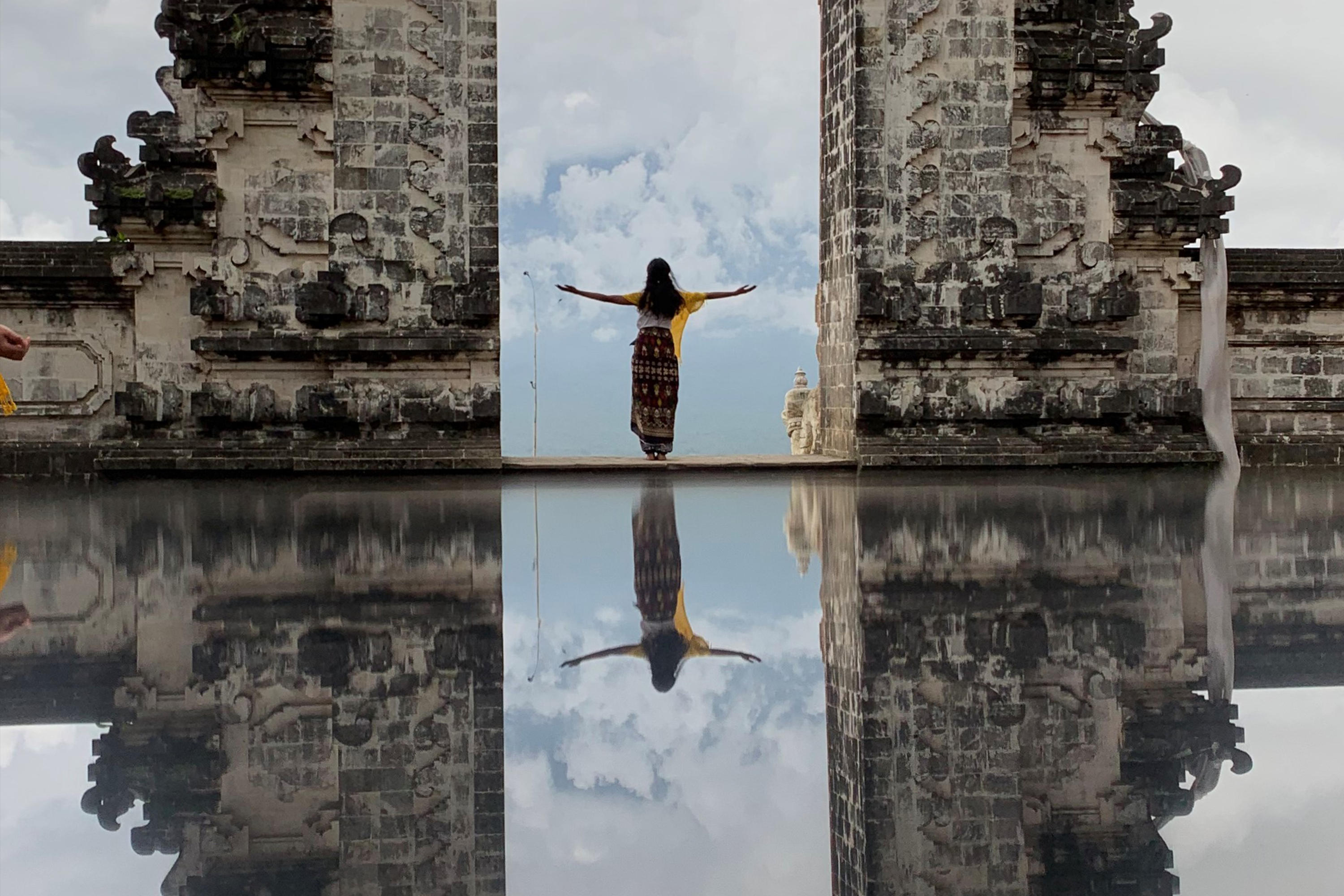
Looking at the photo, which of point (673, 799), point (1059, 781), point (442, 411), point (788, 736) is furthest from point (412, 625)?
point (442, 411)

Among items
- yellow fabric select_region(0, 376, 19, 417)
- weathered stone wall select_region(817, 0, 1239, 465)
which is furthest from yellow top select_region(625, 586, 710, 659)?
weathered stone wall select_region(817, 0, 1239, 465)

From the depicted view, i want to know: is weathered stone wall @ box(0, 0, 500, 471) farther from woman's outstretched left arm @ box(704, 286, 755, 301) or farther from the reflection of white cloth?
the reflection of white cloth

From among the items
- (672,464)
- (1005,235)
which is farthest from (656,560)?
(1005,235)

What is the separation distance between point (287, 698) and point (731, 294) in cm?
952

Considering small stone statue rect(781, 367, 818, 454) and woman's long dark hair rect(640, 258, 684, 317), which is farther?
small stone statue rect(781, 367, 818, 454)

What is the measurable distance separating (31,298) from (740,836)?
11197 mm

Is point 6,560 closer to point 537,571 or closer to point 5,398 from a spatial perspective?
point 5,398

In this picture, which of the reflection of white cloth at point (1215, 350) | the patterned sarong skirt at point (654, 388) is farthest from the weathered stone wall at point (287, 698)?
the reflection of white cloth at point (1215, 350)

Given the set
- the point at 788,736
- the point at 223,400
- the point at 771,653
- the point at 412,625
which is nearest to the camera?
the point at 788,736

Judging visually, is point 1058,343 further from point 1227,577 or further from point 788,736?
point 788,736

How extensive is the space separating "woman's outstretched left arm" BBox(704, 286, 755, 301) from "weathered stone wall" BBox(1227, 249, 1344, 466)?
14.3ft

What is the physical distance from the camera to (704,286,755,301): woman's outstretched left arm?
501 inches

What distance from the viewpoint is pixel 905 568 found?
18.9 feet

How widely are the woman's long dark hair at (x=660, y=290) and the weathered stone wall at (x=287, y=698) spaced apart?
5982 millimetres
